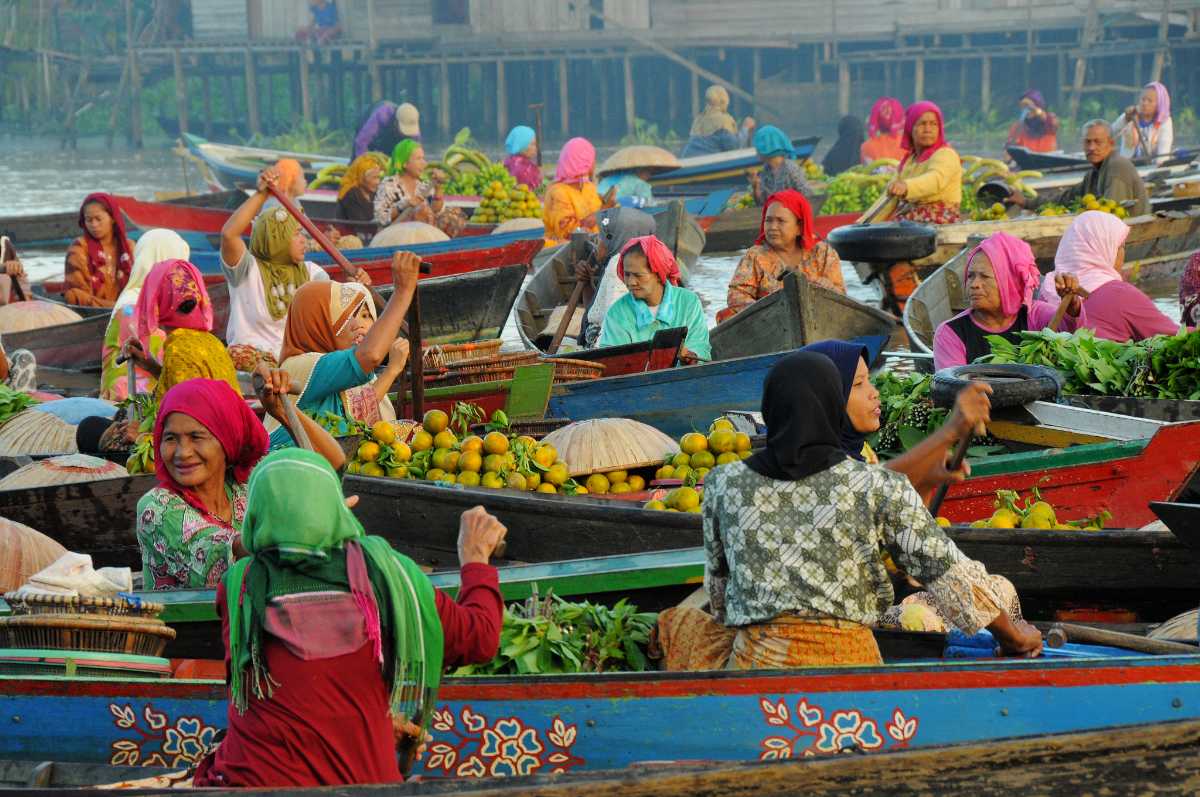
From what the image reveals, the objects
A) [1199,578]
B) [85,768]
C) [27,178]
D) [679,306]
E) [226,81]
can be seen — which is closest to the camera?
[85,768]

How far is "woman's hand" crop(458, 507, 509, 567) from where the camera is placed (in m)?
3.10

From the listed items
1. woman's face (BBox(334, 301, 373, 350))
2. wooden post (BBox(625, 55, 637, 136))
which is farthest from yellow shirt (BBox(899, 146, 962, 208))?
wooden post (BBox(625, 55, 637, 136))

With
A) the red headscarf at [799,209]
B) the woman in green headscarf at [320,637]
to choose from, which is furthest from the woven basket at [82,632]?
the red headscarf at [799,209]

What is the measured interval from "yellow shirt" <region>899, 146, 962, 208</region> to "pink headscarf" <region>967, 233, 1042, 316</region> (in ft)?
12.6

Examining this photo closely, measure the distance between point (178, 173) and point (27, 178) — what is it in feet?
8.75

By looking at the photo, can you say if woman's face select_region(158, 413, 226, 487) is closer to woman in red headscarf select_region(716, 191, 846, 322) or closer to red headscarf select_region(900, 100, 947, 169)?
woman in red headscarf select_region(716, 191, 846, 322)

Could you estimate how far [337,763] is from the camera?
298 cm

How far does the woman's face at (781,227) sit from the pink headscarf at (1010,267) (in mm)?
1444

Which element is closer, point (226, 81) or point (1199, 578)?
point (1199, 578)

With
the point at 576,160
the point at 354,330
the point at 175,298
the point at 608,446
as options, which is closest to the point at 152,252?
the point at 175,298

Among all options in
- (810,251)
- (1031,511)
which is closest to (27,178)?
(810,251)

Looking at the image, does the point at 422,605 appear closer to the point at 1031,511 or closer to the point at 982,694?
the point at 982,694

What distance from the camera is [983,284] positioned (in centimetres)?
675

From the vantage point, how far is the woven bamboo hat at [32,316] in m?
10.0
